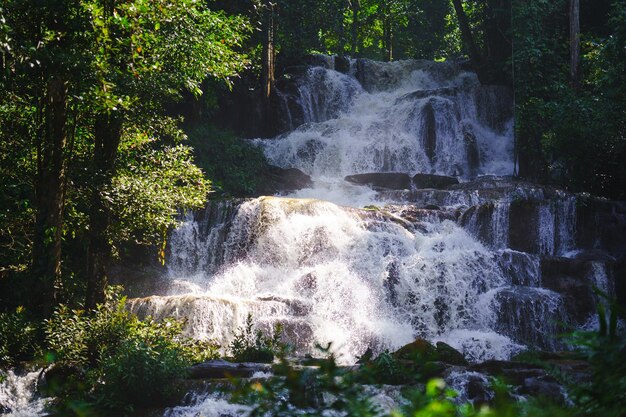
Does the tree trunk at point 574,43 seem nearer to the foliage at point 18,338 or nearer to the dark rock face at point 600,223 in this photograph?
the dark rock face at point 600,223

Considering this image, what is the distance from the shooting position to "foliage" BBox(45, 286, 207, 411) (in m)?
9.00

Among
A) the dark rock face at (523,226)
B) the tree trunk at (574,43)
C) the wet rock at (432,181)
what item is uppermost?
the tree trunk at (574,43)

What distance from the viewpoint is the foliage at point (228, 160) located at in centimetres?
2227

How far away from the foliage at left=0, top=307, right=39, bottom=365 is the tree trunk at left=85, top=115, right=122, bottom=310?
4.08ft

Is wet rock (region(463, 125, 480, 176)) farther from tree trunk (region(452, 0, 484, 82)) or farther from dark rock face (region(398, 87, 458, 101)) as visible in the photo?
tree trunk (region(452, 0, 484, 82))

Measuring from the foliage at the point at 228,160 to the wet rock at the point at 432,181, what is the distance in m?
5.52

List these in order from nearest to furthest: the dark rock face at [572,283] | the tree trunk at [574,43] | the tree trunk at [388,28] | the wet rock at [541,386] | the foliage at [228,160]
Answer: the wet rock at [541,386] → the dark rock face at [572,283] → the foliage at [228,160] → the tree trunk at [574,43] → the tree trunk at [388,28]

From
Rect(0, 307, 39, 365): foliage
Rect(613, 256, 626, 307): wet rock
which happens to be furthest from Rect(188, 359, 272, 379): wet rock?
Rect(613, 256, 626, 307): wet rock

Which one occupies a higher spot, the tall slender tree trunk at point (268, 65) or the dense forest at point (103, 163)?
the tall slender tree trunk at point (268, 65)

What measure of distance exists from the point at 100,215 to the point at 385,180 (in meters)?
12.9

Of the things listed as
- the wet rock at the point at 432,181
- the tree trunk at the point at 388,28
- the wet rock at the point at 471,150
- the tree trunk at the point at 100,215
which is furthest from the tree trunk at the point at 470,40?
the tree trunk at the point at 100,215

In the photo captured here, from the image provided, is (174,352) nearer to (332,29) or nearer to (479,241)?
(479,241)

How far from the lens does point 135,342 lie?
970cm

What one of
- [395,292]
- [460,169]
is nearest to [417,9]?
[460,169]
